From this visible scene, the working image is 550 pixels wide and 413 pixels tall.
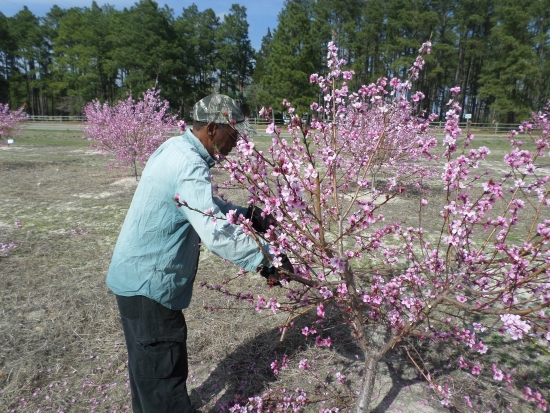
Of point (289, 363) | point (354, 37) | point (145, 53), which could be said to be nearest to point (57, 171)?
point (289, 363)

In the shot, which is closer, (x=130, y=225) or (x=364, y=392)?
(x=130, y=225)

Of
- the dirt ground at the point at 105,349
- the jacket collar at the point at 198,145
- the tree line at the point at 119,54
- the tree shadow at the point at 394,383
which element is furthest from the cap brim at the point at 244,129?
the tree line at the point at 119,54

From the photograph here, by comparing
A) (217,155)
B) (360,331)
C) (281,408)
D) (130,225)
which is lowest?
(281,408)

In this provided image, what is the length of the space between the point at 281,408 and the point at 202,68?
51.9 m

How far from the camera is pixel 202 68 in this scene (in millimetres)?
49031

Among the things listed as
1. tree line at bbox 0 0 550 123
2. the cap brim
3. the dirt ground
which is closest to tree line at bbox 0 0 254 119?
tree line at bbox 0 0 550 123

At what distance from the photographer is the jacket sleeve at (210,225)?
5.69 feet

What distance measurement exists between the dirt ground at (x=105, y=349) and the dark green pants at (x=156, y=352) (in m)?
0.75

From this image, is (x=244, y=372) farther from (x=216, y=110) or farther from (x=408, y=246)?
(x=216, y=110)

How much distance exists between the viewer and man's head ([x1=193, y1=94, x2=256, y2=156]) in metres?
1.93

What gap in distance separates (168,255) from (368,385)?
1.56m

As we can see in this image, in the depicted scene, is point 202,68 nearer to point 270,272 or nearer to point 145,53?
point 145,53

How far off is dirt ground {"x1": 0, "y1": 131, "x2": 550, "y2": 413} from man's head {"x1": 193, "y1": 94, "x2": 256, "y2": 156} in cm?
191

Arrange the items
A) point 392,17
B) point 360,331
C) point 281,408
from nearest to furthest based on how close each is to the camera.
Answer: point 360,331 < point 281,408 < point 392,17
